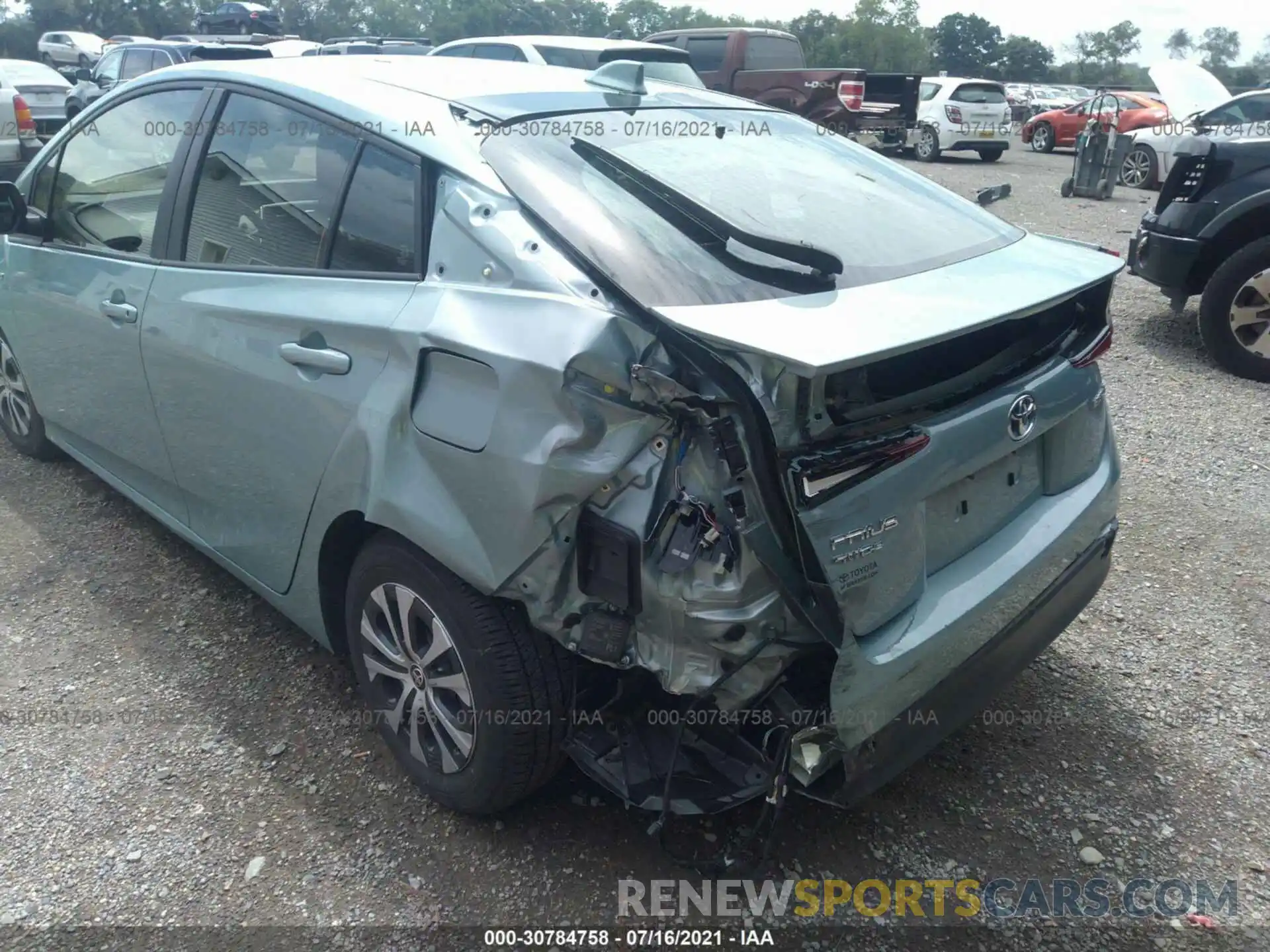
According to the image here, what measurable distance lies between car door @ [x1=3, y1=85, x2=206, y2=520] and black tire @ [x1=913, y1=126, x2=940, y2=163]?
1804cm

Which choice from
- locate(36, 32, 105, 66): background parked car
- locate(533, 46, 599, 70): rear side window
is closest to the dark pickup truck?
locate(533, 46, 599, 70): rear side window

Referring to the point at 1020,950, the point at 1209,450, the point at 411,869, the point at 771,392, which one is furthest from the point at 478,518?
the point at 1209,450

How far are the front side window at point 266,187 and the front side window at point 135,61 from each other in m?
17.2

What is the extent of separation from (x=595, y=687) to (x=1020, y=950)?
113 centimetres

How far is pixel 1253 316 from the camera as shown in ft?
18.7

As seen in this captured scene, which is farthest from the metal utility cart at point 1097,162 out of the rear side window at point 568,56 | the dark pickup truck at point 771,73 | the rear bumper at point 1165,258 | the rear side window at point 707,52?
the rear bumper at point 1165,258

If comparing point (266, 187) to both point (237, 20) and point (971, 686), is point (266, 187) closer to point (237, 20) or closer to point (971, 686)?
point (971, 686)

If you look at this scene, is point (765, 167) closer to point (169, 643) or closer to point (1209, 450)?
point (169, 643)

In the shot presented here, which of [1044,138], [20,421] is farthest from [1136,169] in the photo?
[20,421]

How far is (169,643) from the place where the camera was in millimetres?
3234

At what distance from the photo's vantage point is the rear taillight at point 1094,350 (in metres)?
2.47

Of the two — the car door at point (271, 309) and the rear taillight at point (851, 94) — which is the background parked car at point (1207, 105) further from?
the rear taillight at point (851, 94)

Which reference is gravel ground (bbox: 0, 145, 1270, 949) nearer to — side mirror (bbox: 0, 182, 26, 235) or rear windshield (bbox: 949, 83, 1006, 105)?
side mirror (bbox: 0, 182, 26, 235)

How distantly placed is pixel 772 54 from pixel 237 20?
2090cm
